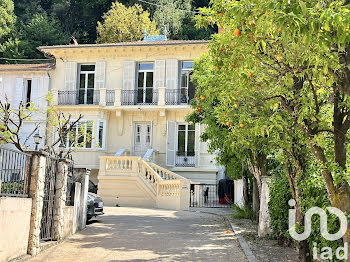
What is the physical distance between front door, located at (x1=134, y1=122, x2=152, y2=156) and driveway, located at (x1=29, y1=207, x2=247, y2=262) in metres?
13.4

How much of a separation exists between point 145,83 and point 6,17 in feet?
62.7

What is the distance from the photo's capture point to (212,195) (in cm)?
2684

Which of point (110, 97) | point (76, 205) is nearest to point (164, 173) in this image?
point (110, 97)

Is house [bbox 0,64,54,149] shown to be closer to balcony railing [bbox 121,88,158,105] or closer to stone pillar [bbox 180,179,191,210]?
balcony railing [bbox 121,88,158,105]

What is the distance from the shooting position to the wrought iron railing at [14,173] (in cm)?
780

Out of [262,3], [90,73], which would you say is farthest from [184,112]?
[262,3]

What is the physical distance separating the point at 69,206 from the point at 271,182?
16.8 feet

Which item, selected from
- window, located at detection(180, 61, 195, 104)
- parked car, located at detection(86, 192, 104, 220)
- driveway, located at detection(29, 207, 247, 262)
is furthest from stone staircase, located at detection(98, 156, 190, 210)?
parked car, located at detection(86, 192, 104, 220)

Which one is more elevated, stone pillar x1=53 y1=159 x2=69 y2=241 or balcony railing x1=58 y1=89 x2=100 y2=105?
balcony railing x1=58 y1=89 x2=100 y2=105

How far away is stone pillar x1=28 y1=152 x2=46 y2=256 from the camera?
874 cm

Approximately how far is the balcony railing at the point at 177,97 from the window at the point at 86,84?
5.05 m

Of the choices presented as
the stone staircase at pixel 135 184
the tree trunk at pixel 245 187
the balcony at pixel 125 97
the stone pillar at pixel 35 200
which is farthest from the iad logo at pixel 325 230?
the balcony at pixel 125 97

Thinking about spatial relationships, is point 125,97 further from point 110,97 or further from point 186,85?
point 186,85

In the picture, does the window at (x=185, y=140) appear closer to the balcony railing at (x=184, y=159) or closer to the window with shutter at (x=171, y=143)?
the balcony railing at (x=184, y=159)
